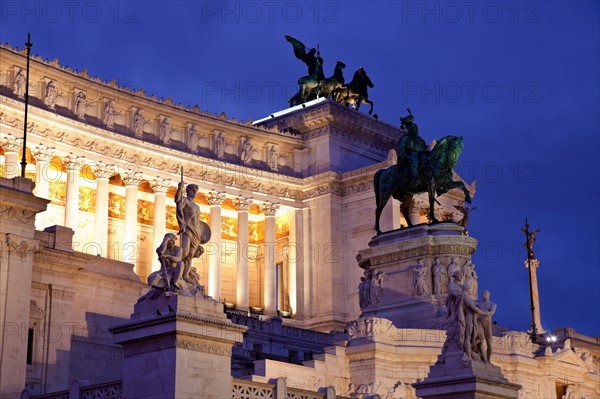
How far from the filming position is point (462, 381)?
27.6m

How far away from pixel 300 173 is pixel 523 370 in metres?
41.6

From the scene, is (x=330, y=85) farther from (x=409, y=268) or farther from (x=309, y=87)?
(x=409, y=268)

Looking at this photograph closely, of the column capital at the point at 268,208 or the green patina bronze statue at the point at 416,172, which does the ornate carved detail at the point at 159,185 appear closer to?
the column capital at the point at 268,208

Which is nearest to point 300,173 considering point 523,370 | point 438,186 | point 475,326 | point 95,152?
point 95,152

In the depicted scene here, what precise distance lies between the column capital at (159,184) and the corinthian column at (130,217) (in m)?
1.28

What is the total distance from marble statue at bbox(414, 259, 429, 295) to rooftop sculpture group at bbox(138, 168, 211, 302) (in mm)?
24717

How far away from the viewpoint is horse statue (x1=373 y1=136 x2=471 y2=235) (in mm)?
52219

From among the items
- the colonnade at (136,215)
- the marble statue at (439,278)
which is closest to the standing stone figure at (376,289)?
the marble statue at (439,278)

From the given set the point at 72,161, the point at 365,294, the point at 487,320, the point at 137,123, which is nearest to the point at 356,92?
the point at 137,123

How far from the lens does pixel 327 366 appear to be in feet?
141

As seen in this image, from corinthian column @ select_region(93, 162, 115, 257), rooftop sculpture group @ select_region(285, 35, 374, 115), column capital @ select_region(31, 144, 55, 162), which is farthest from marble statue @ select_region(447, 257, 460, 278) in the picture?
rooftop sculpture group @ select_region(285, 35, 374, 115)

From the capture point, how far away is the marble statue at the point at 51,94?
70688 mm

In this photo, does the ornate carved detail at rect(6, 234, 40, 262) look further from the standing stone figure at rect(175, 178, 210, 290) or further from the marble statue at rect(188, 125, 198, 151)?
the marble statue at rect(188, 125, 198, 151)

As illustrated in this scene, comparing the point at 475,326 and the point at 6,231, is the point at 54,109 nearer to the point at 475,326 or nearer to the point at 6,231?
the point at 6,231
